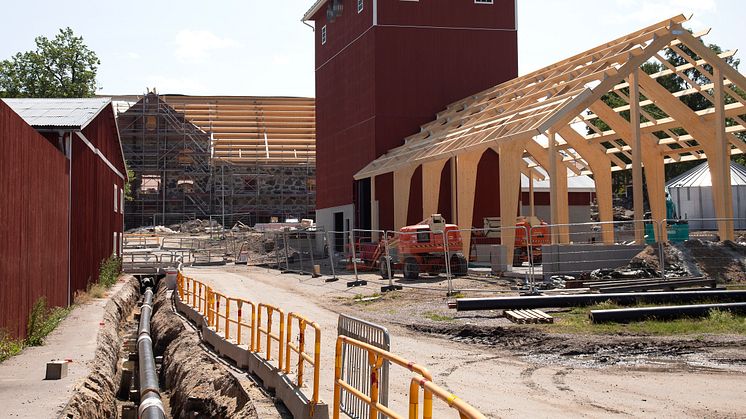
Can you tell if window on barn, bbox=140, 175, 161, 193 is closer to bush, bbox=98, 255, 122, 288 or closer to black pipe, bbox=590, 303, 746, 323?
bush, bbox=98, 255, 122, 288

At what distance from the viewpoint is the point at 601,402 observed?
10.3 metres

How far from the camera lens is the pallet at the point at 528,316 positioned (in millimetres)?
17578

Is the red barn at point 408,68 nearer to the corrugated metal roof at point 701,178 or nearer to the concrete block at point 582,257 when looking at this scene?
the concrete block at point 582,257

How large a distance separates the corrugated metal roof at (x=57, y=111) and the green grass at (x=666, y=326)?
12.7 m

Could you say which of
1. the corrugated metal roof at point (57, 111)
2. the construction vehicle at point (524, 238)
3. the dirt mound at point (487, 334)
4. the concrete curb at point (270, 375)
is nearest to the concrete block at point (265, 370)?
the concrete curb at point (270, 375)

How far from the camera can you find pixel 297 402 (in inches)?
395

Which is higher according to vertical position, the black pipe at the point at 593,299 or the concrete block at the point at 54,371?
the black pipe at the point at 593,299

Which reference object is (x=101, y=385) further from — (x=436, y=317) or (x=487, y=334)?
(x=436, y=317)

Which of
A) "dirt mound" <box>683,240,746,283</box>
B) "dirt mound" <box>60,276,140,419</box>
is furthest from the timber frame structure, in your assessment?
"dirt mound" <box>60,276,140,419</box>

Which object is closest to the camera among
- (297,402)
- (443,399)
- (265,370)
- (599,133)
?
(443,399)

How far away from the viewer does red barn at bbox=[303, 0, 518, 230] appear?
136 ft

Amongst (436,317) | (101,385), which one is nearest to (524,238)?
(436,317)

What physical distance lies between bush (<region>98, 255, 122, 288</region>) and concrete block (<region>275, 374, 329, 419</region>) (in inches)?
821

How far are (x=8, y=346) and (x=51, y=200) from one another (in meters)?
5.37
